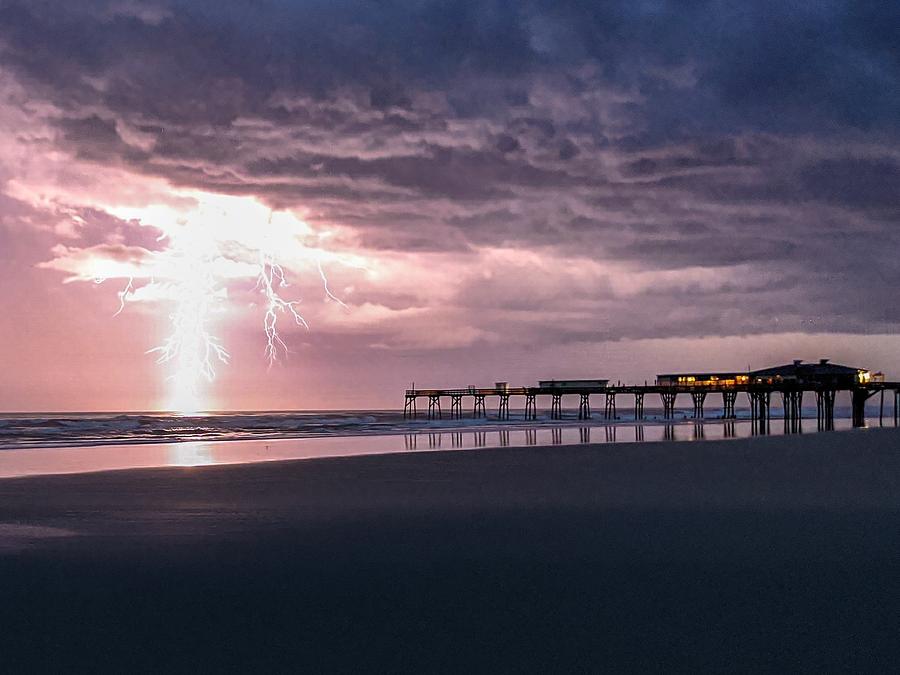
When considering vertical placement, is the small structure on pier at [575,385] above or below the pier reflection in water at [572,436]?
above

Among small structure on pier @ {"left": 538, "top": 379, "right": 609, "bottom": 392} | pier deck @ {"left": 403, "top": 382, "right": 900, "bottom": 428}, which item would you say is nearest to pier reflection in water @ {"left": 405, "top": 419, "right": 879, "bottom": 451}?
pier deck @ {"left": 403, "top": 382, "right": 900, "bottom": 428}

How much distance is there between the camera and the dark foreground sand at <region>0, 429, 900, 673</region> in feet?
20.0

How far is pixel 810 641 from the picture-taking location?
6184 millimetres

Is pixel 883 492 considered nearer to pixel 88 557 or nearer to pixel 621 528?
pixel 621 528

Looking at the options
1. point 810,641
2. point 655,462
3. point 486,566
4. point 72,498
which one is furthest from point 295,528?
point 655,462

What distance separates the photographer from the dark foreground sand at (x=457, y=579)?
20.0 feet

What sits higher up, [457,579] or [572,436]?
[457,579]

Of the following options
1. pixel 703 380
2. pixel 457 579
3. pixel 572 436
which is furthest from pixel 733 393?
pixel 457 579

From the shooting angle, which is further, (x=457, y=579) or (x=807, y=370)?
(x=807, y=370)

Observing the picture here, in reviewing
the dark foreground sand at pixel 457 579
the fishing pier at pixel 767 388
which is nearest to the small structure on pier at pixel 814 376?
the fishing pier at pixel 767 388

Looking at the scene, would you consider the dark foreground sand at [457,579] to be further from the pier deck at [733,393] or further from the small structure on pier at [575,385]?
the small structure on pier at [575,385]

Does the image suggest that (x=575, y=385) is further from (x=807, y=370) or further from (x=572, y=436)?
(x=572, y=436)

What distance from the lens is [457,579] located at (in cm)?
834

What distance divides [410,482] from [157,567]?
952cm
